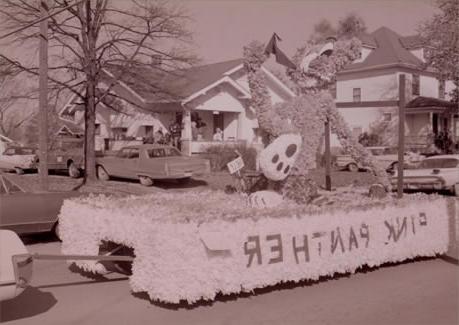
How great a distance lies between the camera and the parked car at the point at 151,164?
55.4ft

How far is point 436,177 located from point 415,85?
22476 millimetres

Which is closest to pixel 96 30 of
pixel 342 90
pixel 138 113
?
pixel 138 113

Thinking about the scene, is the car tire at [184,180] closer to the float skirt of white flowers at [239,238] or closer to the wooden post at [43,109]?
the wooden post at [43,109]

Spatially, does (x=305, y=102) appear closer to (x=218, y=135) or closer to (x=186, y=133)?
(x=186, y=133)

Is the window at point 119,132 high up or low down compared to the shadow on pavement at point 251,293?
up

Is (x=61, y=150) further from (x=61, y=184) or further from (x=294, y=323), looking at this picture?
(x=294, y=323)

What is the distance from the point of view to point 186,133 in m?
25.3

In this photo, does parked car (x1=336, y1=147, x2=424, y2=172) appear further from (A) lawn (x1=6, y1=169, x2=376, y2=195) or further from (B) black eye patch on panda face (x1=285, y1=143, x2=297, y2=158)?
(B) black eye patch on panda face (x1=285, y1=143, x2=297, y2=158)

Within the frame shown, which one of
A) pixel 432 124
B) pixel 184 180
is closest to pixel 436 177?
pixel 184 180

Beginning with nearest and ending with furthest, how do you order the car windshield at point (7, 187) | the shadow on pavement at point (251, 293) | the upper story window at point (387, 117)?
the shadow on pavement at point (251, 293) → the car windshield at point (7, 187) → the upper story window at point (387, 117)

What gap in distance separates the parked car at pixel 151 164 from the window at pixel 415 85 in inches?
917

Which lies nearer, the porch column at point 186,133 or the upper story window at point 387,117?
the porch column at point 186,133

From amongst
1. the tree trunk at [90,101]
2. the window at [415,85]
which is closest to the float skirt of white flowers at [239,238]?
the tree trunk at [90,101]

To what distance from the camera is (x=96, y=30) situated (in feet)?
58.5
